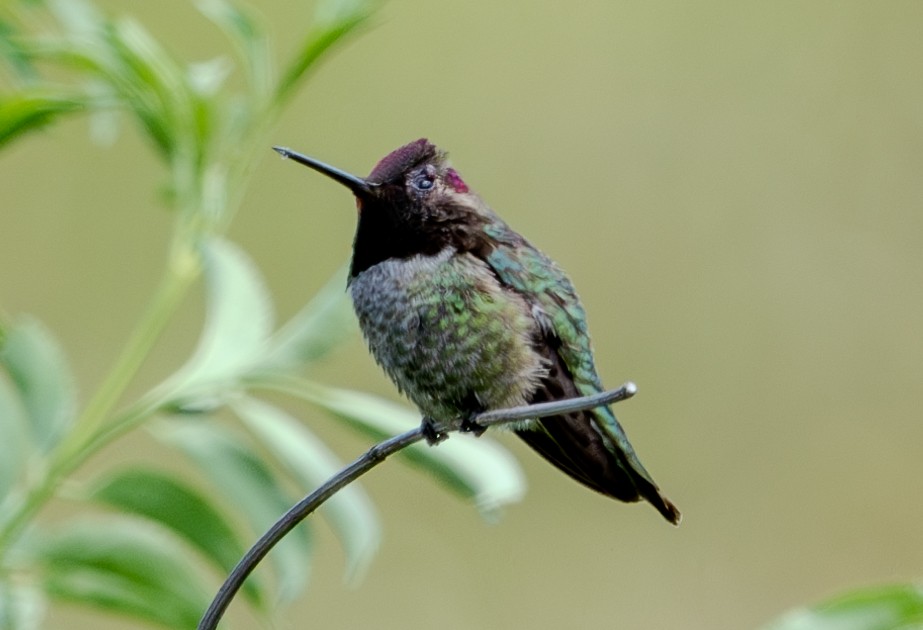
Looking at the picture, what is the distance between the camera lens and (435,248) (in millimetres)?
1421

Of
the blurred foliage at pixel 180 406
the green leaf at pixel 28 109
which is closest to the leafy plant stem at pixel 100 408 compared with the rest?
the blurred foliage at pixel 180 406

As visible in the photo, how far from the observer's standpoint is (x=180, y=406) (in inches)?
51.8

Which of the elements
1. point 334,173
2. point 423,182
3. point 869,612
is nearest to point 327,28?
point 334,173

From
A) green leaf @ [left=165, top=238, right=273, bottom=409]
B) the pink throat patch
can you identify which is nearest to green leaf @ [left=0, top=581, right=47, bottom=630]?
Answer: green leaf @ [left=165, top=238, right=273, bottom=409]

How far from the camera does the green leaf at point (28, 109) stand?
44.6 inches

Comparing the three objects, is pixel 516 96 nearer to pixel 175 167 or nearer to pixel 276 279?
pixel 276 279

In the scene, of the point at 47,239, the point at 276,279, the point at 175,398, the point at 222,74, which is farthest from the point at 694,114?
the point at 175,398

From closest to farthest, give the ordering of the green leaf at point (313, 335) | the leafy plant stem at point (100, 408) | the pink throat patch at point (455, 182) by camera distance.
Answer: the leafy plant stem at point (100, 408), the green leaf at point (313, 335), the pink throat patch at point (455, 182)

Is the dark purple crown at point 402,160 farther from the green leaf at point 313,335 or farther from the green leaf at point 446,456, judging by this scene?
the green leaf at point 446,456

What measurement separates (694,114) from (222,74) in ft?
9.55

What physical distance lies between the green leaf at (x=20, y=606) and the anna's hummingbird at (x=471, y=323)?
438 millimetres

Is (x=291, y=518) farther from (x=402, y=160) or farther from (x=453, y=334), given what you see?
(x=402, y=160)

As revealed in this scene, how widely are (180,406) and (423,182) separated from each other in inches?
15.7

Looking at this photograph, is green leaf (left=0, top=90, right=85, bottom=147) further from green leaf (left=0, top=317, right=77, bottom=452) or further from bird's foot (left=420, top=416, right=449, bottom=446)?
bird's foot (left=420, top=416, right=449, bottom=446)
